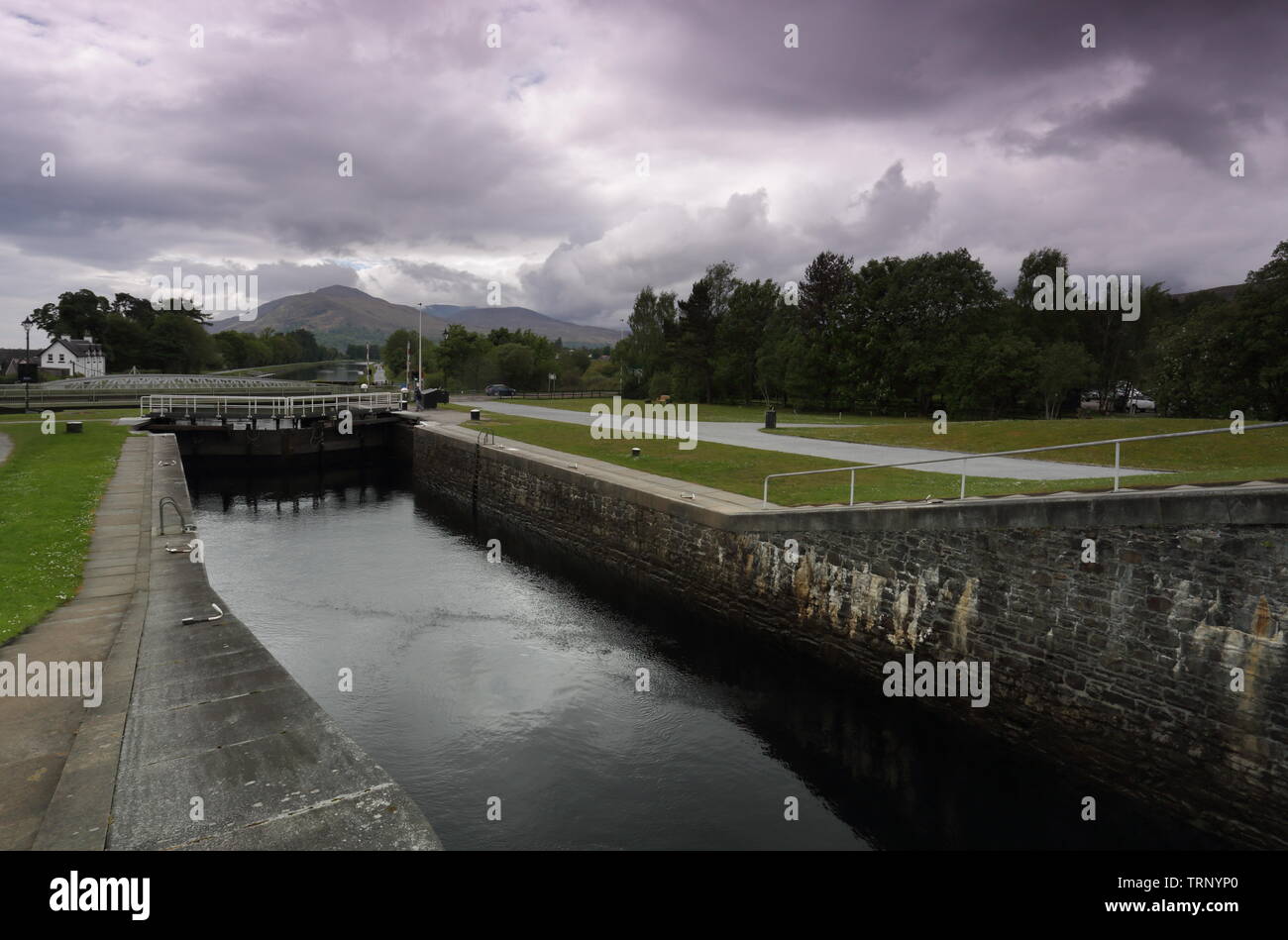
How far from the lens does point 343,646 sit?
52.7 feet

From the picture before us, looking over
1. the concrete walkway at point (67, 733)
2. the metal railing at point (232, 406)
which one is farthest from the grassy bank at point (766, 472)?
the metal railing at point (232, 406)

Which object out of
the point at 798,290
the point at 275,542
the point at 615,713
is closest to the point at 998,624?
the point at 615,713

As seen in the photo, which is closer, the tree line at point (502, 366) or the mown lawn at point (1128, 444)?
the mown lawn at point (1128, 444)

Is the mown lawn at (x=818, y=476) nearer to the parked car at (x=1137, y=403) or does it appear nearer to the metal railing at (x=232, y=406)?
the metal railing at (x=232, y=406)

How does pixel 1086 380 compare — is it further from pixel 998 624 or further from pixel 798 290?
pixel 998 624

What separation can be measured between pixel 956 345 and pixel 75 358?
111192 millimetres

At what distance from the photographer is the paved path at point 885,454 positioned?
19000mm

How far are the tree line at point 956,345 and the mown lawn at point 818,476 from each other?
16495 millimetres

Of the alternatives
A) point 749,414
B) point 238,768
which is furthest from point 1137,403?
point 238,768

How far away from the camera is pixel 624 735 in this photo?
41.3 feet

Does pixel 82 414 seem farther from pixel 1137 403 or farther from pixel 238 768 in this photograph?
pixel 1137 403

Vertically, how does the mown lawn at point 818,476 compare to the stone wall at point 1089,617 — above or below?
above

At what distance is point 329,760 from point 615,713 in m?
6.57

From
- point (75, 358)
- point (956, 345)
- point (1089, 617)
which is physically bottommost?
point (1089, 617)
